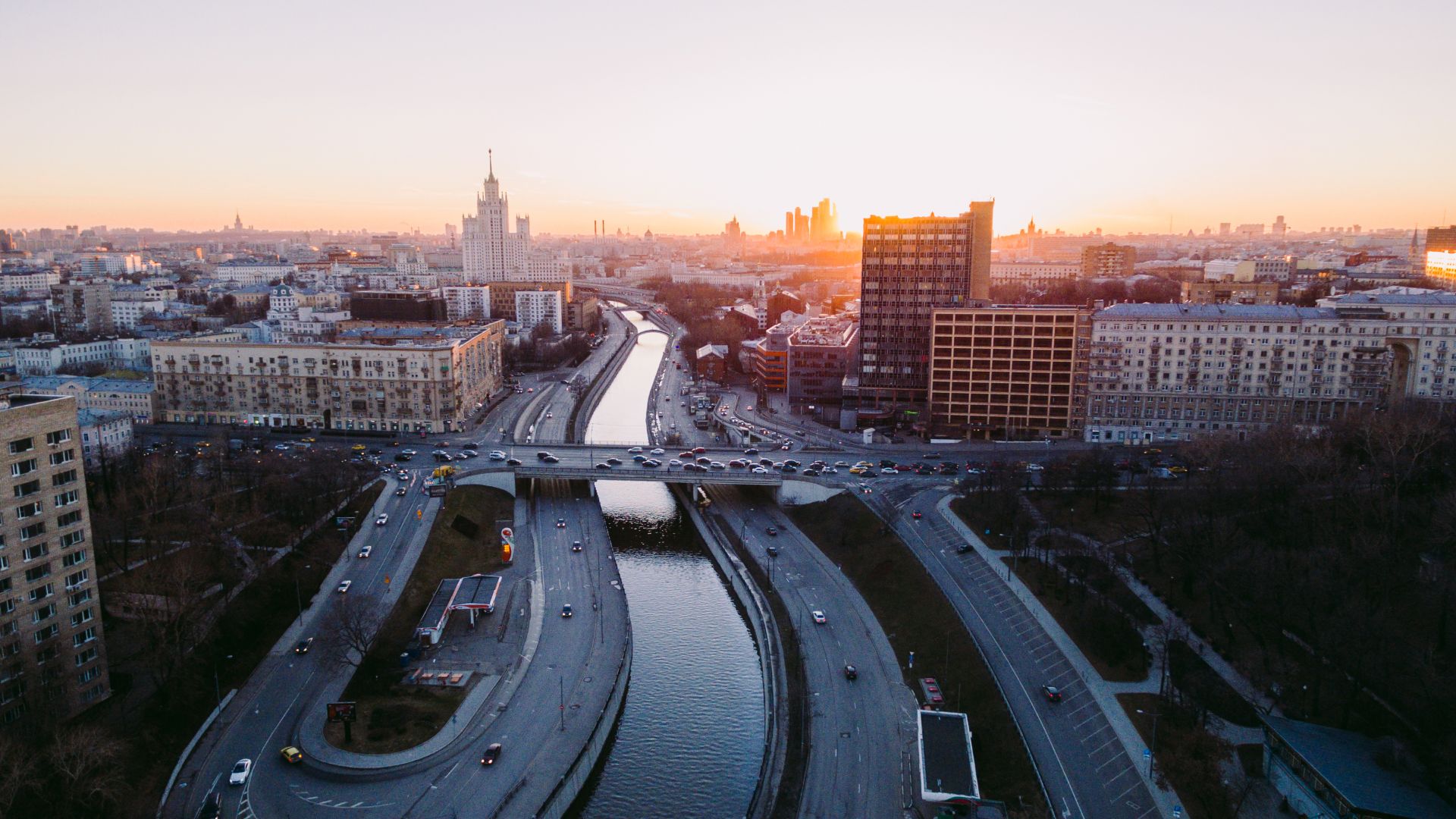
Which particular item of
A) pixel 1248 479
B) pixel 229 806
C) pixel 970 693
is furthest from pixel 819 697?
pixel 1248 479

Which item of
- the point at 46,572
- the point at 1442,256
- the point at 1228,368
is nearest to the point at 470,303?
the point at 1228,368

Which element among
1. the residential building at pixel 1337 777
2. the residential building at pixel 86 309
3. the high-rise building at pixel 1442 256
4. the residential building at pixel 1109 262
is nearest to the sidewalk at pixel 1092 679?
the residential building at pixel 1337 777

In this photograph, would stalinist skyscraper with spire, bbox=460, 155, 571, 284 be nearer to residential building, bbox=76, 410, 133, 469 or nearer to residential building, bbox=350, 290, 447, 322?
residential building, bbox=350, 290, 447, 322

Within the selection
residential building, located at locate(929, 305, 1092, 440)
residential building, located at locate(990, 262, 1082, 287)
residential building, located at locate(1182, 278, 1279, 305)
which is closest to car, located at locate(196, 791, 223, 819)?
residential building, located at locate(929, 305, 1092, 440)

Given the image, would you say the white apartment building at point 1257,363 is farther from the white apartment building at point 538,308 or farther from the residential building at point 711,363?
the white apartment building at point 538,308

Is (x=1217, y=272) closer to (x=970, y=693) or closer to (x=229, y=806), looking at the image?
(x=970, y=693)

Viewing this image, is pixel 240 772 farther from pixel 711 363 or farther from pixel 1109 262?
pixel 1109 262
